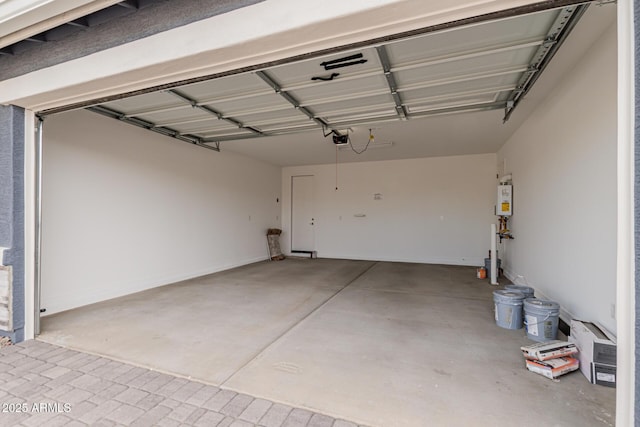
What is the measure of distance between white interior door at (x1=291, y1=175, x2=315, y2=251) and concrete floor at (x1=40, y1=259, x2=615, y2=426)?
4078 millimetres

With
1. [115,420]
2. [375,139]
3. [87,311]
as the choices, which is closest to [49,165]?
[87,311]

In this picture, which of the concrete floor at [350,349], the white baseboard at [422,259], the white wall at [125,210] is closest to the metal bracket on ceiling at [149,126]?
the white wall at [125,210]

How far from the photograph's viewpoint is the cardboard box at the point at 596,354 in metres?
2.13

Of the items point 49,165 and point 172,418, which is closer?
point 172,418

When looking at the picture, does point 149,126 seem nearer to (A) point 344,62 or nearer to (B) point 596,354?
(A) point 344,62

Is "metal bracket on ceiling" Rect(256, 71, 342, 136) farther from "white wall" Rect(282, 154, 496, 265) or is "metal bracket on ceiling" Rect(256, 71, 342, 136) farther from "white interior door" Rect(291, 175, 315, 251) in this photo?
"white interior door" Rect(291, 175, 315, 251)

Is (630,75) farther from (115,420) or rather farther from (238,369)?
(115,420)

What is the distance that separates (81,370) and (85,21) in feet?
9.03

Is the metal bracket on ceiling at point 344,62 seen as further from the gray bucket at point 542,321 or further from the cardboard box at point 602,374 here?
the cardboard box at point 602,374

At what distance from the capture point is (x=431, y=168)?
766cm

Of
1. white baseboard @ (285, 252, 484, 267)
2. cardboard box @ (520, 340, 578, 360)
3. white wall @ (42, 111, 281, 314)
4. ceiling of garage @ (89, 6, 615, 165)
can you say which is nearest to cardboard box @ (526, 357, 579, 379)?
cardboard box @ (520, 340, 578, 360)

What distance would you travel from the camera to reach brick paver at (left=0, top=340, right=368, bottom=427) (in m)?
1.77

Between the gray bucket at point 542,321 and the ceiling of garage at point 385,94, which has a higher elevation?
the ceiling of garage at point 385,94

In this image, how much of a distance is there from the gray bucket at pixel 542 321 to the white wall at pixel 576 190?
0.99 ft
